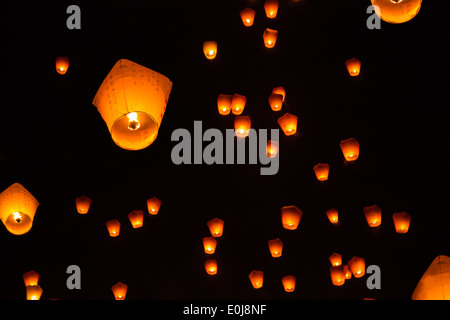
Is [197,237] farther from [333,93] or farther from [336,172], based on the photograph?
[333,93]

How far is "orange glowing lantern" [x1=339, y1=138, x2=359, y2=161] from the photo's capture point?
5406mm

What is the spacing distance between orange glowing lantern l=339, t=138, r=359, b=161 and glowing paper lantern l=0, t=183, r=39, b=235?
2.88 meters

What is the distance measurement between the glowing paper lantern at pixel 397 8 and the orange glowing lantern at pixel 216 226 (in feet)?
8.28

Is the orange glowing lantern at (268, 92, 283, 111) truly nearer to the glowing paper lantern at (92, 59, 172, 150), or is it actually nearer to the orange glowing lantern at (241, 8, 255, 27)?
the orange glowing lantern at (241, 8, 255, 27)

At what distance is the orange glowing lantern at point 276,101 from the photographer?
18.3ft

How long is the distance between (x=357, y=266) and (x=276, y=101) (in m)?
1.75

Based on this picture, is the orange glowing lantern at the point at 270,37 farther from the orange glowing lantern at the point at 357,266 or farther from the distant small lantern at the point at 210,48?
the orange glowing lantern at the point at 357,266

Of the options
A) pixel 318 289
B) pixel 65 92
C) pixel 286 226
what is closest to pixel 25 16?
pixel 65 92

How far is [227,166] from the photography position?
230 inches

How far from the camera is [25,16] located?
248 inches

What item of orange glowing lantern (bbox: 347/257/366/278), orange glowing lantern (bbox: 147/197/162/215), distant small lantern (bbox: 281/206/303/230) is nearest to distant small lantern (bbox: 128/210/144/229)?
orange glowing lantern (bbox: 147/197/162/215)

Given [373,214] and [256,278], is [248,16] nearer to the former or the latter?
[373,214]

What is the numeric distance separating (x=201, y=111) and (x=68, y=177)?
1.53m
